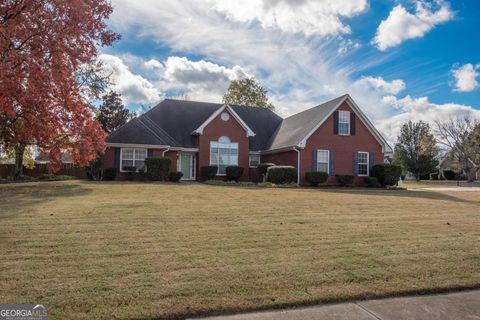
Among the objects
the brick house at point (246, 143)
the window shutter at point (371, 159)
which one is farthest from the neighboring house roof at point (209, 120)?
the window shutter at point (371, 159)

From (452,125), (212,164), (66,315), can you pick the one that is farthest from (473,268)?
(452,125)

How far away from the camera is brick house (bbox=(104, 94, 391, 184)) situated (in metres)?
24.2

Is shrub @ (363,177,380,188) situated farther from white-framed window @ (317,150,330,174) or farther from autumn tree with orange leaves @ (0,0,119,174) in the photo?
autumn tree with orange leaves @ (0,0,119,174)

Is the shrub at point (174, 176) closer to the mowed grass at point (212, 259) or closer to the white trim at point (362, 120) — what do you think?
the white trim at point (362, 120)

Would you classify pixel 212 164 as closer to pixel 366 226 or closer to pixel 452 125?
pixel 366 226

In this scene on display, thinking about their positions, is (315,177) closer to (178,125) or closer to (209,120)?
(209,120)

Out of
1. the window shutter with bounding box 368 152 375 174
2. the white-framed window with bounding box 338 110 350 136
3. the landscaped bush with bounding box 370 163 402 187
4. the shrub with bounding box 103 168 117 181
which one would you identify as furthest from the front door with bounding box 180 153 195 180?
the landscaped bush with bounding box 370 163 402 187

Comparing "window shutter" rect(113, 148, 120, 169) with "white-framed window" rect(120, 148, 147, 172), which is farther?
"white-framed window" rect(120, 148, 147, 172)

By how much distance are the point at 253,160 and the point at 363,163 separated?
27.0 feet

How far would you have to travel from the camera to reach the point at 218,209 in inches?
390

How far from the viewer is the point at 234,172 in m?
25.6

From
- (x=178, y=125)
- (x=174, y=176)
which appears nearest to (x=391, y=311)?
(x=174, y=176)

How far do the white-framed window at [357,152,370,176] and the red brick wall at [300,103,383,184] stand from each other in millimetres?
363

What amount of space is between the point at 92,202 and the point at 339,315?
881 centimetres
